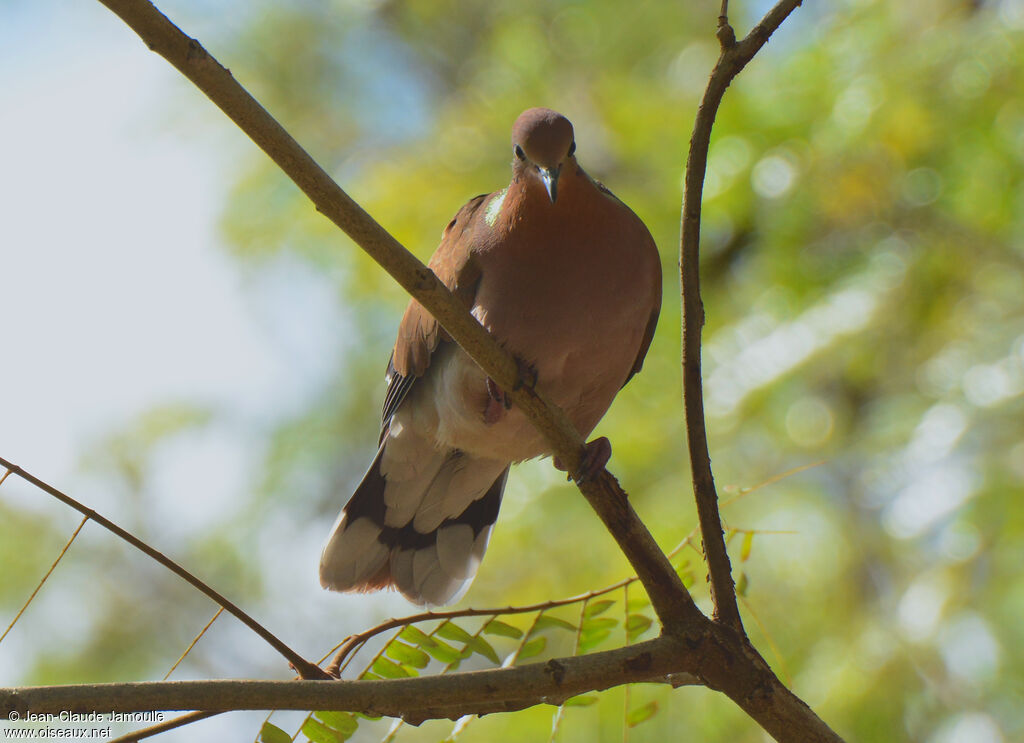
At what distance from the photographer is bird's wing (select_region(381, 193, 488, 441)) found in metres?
2.85

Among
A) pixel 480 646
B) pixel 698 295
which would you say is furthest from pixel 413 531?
pixel 698 295

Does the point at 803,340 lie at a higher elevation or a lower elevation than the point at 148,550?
higher

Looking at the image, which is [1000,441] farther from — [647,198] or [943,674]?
[647,198]

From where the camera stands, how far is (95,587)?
846 centimetres

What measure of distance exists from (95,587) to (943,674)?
22.3 feet

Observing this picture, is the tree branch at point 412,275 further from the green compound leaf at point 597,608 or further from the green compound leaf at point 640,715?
the green compound leaf at point 640,715

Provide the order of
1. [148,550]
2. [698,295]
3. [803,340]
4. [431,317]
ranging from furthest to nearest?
1. [803,340]
2. [431,317]
3. [698,295]
4. [148,550]

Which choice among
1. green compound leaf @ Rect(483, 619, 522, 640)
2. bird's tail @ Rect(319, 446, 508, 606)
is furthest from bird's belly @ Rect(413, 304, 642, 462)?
green compound leaf @ Rect(483, 619, 522, 640)

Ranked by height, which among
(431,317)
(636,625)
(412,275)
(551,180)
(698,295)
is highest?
(551,180)

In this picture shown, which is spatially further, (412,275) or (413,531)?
(413,531)

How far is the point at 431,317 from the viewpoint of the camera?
9.40 feet

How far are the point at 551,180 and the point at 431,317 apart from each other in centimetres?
52

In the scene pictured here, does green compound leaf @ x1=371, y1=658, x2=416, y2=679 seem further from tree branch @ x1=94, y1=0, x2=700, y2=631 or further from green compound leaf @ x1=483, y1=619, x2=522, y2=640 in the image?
tree branch @ x1=94, y1=0, x2=700, y2=631

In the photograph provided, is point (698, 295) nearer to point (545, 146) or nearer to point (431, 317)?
point (545, 146)
